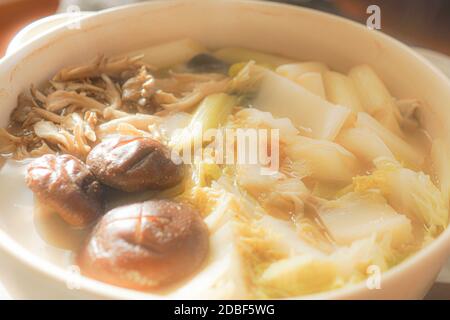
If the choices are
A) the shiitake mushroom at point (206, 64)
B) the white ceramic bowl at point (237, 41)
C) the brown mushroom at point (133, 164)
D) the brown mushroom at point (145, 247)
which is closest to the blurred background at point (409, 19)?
the white ceramic bowl at point (237, 41)

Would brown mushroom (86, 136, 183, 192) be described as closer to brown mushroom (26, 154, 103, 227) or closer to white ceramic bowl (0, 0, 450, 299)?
brown mushroom (26, 154, 103, 227)

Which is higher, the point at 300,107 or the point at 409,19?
the point at 300,107

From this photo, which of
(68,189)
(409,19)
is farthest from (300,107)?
(409,19)

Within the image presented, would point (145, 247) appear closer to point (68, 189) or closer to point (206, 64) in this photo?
point (68, 189)

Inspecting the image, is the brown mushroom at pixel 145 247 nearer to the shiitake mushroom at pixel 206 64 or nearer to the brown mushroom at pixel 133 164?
the brown mushroom at pixel 133 164

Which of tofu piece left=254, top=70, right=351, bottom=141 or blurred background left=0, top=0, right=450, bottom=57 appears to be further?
blurred background left=0, top=0, right=450, bottom=57

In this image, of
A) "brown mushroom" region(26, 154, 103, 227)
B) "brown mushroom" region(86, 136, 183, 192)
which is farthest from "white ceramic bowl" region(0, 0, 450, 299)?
"brown mushroom" region(86, 136, 183, 192)
